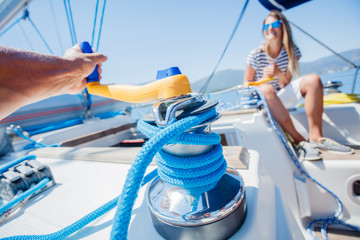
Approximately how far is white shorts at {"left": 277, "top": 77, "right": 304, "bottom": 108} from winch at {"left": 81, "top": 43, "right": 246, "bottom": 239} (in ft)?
4.97

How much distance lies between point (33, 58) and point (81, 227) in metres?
0.38

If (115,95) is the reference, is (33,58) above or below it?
above

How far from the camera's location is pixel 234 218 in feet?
0.96

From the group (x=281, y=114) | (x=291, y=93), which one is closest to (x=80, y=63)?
(x=281, y=114)

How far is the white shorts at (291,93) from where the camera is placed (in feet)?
4.99

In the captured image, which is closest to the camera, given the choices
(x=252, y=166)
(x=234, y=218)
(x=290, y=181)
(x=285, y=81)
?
(x=234, y=218)

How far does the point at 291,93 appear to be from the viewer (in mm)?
1569

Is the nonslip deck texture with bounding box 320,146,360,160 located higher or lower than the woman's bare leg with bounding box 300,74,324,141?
lower

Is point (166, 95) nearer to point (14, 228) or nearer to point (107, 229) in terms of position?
point (107, 229)

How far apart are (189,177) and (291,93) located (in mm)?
1617

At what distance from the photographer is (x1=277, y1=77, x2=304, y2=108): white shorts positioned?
152cm

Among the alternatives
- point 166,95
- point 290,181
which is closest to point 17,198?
point 166,95

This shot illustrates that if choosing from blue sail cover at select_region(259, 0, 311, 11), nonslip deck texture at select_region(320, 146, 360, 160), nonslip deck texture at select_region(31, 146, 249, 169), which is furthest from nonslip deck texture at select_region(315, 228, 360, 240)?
blue sail cover at select_region(259, 0, 311, 11)

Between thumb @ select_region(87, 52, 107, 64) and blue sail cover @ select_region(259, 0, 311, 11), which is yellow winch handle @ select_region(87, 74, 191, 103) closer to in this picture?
thumb @ select_region(87, 52, 107, 64)
